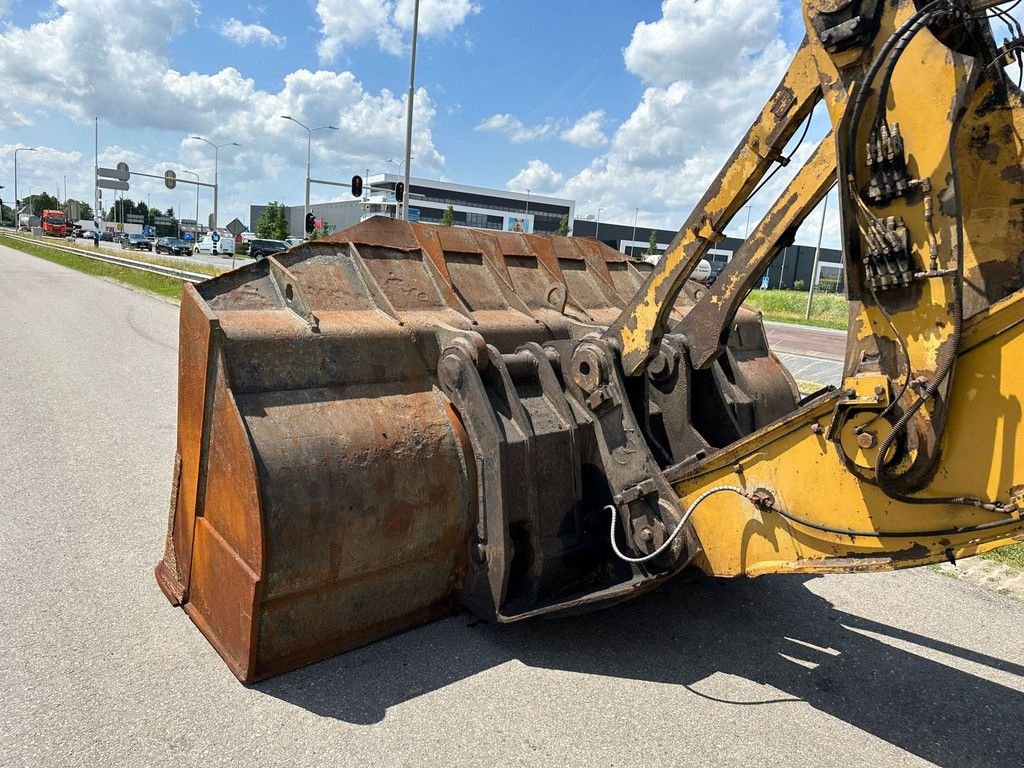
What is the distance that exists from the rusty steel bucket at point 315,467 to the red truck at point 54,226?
80.3 metres

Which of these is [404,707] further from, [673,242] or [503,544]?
[673,242]

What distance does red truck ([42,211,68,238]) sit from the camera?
7181cm

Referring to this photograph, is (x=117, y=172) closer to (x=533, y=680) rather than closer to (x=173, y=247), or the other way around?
(x=173, y=247)

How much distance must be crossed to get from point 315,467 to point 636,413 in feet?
5.70

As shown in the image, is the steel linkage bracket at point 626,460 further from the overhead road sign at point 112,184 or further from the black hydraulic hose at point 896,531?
the overhead road sign at point 112,184

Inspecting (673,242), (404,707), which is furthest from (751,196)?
(404,707)

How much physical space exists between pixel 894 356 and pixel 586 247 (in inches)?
137

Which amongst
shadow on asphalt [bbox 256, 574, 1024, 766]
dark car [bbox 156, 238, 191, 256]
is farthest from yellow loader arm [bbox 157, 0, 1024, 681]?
dark car [bbox 156, 238, 191, 256]

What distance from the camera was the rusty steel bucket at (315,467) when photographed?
321cm

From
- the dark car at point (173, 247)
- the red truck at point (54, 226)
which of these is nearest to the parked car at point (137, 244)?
the dark car at point (173, 247)

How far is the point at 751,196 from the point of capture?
3395 mm

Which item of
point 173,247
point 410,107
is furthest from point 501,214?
point 410,107

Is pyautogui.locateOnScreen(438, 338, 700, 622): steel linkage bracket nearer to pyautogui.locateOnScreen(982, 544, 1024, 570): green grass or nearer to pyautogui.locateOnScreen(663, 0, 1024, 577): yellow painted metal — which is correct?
pyautogui.locateOnScreen(663, 0, 1024, 577): yellow painted metal

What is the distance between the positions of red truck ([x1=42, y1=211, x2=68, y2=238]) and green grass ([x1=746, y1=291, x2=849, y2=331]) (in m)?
66.3
